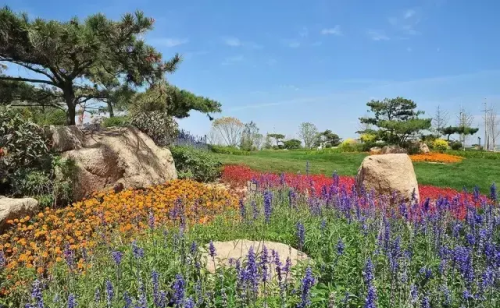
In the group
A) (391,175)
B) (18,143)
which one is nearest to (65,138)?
(18,143)

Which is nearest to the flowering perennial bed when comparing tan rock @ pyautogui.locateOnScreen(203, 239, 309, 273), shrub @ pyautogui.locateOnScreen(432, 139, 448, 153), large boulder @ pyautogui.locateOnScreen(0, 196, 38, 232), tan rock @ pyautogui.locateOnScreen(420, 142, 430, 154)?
tan rock @ pyautogui.locateOnScreen(203, 239, 309, 273)

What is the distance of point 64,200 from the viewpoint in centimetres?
876

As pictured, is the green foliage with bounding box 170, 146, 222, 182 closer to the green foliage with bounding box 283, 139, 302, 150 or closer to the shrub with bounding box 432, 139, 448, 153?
the shrub with bounding box 432, 139, 448, 153

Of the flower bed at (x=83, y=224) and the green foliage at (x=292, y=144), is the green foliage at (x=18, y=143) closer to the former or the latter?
the flower bed at (x=83, y=224)

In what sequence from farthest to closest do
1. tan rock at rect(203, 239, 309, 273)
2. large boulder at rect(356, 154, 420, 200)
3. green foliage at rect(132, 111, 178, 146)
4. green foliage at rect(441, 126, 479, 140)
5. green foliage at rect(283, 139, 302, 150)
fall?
green foliage at rect(283, 139, 302, 150) → green foliage at rect(441, 126, 479, 140) → green foliage at rect(132, 111, 178, 146) → large boulder at rect(356, 154, 420, 200) → tan rock at rect(203, 239, 309, 273)

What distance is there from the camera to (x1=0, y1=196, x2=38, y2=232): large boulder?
6.74 m

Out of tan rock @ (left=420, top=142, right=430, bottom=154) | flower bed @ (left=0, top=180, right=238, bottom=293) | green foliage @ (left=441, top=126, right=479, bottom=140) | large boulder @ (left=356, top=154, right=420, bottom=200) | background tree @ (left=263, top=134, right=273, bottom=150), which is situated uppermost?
green foliage @ (left=441, top=126, right=479, bottom=140)

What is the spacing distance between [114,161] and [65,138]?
1.22m

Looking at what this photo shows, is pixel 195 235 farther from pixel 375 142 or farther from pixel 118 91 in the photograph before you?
pixel 375 142

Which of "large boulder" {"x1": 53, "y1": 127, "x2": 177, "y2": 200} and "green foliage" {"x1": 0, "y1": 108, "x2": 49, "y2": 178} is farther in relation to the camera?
"large boulder" {"x1": 53, "y1": 127, "x2": 177, "y2": 200}

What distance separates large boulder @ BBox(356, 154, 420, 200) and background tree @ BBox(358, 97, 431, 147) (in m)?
23.2

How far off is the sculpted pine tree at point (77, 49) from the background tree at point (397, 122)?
24581 mm

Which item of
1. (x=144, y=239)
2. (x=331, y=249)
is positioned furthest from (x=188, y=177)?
(x=331, y=249)

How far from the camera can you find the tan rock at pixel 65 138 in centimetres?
923
